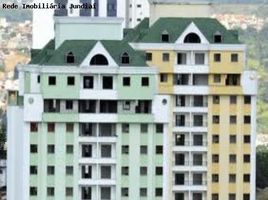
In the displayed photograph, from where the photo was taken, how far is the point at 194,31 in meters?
32.5

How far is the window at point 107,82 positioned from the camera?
2994 cm

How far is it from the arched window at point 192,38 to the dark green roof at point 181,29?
198 millimetres

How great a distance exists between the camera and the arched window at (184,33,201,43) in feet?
107

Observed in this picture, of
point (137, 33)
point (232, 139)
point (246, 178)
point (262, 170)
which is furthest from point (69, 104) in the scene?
point (262, 170)

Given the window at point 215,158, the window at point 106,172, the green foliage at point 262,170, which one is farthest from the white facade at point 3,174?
the window at point 106,172

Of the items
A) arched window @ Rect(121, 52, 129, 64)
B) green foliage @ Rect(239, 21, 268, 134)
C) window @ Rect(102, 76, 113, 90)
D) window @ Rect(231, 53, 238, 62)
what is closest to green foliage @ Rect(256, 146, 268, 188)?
window @ Rect(231, 53, 238, 62)

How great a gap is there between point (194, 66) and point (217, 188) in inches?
119

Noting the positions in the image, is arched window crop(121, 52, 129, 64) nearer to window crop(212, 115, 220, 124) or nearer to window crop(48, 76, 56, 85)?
window crop(48, 76, 56, 85)

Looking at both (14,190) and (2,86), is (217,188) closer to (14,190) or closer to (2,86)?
(14,190)

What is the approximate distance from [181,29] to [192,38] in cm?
36

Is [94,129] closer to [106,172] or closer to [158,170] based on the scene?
[106,172]

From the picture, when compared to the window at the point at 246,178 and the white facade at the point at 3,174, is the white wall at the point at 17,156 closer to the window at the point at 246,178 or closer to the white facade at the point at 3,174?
the window at the point at 246,178

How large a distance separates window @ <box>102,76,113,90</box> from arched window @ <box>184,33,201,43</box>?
3.25 meters

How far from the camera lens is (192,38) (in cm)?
3253
